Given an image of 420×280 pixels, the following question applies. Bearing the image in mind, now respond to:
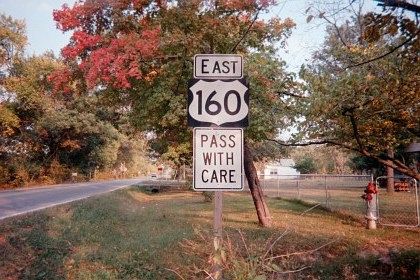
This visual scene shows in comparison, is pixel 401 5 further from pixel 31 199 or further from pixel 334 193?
pixel 334 193

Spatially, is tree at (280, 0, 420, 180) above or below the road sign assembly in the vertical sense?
above

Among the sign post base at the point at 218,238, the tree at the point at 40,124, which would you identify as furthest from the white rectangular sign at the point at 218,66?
the tree at the point at 40,124

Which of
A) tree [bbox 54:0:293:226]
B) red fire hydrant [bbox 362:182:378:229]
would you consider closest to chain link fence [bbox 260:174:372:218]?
red fire hydrant [bbox 362:182:378:229]

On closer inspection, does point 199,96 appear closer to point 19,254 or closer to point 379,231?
point 19,254

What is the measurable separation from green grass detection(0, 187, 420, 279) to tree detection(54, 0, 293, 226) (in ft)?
10.8

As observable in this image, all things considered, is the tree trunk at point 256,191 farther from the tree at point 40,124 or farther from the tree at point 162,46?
the tree at point 40,124

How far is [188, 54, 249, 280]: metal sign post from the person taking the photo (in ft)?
13.6

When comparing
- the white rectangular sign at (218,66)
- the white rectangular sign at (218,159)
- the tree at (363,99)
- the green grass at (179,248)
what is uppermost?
the tree at (363,99)

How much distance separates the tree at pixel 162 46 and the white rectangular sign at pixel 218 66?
6.82m

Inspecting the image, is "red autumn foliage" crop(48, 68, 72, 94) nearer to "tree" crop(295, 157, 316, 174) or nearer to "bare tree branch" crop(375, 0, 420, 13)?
"bare tree branch" crop(375, 0, 420, 13)

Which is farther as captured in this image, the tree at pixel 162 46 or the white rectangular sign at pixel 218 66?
the tree at pixel 162 46

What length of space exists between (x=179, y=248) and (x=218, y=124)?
6042 millimetres

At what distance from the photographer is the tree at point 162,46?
11.3 metres

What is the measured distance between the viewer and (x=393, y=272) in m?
7.73
